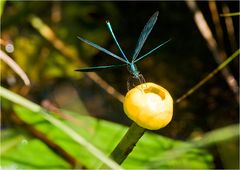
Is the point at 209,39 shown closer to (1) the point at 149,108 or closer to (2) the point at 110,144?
(2) the point at 110,144

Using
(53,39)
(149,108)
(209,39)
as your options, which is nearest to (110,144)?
(209,39)

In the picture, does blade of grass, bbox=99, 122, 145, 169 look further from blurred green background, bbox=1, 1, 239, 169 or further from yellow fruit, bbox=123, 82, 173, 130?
blurred green background, bbox=1, 1, 239, 169

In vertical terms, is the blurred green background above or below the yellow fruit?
above

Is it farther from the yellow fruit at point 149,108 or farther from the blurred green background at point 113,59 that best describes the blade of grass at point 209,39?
the yellow fruit at point 149,108

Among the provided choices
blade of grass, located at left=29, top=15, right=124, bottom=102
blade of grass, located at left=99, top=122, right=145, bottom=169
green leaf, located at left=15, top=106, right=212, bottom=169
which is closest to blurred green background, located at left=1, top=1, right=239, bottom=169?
blade of grass, located at left=29, top=15, right=124, bottom=102

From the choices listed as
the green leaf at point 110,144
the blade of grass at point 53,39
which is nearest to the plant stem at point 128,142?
the green leaf at point 110,144

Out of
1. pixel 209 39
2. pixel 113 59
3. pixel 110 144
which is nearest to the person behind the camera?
pixel 110 144
